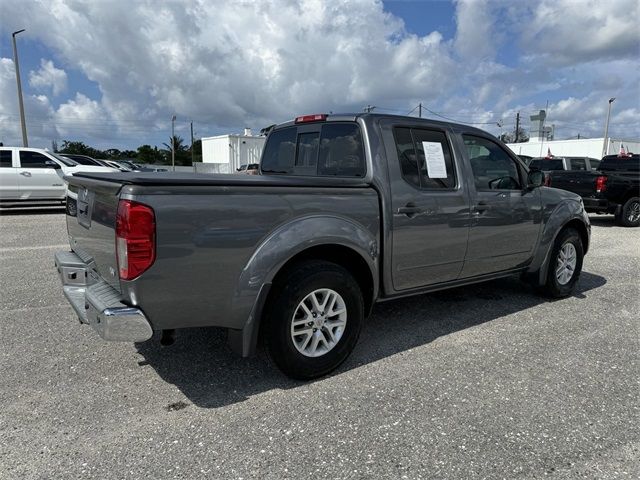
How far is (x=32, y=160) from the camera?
12.4 metres

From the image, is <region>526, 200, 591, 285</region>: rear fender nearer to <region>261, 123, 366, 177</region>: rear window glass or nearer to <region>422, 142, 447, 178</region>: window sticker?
<region>422, 142, 447, 178</region>: window sticker

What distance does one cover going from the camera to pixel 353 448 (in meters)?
2.54

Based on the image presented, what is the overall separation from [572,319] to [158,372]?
391 centimetres

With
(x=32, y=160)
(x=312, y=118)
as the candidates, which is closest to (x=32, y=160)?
(x=32, y=160)

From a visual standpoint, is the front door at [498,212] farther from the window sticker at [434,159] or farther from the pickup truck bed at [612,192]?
the pickup truck bed at [612,192]

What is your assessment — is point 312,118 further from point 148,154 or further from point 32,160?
point 148,154

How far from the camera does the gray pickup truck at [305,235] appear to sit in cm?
261

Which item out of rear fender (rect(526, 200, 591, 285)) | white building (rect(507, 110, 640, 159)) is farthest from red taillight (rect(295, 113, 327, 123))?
white building (rect(507, 110, 640, 159))

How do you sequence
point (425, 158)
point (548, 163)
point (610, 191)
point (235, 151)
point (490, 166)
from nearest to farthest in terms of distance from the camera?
point (425, 158) → point (490, 166) → point (610, 191) → point (548, 163) → point (235, 151)

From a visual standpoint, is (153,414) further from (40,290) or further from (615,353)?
(615,353)

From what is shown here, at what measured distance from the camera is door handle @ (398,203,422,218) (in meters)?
3.60

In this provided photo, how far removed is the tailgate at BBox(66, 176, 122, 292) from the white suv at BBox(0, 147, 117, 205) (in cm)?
939

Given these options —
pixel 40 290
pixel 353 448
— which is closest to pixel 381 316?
pixel 353 448

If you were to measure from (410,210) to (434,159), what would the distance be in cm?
60
